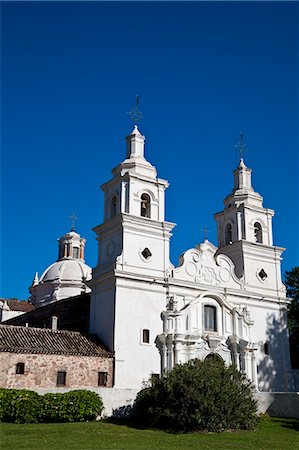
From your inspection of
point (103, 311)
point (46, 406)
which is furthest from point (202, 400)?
point (103, 311)

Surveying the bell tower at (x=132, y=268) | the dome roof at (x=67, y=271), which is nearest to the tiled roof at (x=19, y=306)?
the dome roof at (x=67, y=271)

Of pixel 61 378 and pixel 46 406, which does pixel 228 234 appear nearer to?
pixel 61 378

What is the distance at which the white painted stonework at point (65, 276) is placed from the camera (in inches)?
1896

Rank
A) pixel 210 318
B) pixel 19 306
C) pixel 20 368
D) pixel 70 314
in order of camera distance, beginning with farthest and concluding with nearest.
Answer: pixel 19 306 → pixel 70 314 → pixel 210 318 → pixel 20 368

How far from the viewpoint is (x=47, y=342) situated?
90.5 feet

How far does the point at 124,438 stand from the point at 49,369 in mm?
8979

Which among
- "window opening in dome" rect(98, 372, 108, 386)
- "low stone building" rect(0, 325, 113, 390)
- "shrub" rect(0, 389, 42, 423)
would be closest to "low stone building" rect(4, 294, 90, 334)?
"low stone building" rect(0, 325, 113, 390)

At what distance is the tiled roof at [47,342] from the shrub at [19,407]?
3.91 metres

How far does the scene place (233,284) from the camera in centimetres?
3459

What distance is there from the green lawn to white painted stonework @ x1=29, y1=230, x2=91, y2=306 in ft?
85.7

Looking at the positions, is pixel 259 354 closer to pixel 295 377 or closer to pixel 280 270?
pixel 295 377

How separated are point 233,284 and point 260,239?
4896mm

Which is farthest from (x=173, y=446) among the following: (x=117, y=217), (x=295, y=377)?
(x=295, y=377)

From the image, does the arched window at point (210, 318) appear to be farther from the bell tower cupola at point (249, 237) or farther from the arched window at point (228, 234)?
the arched window at point (228, 234)
